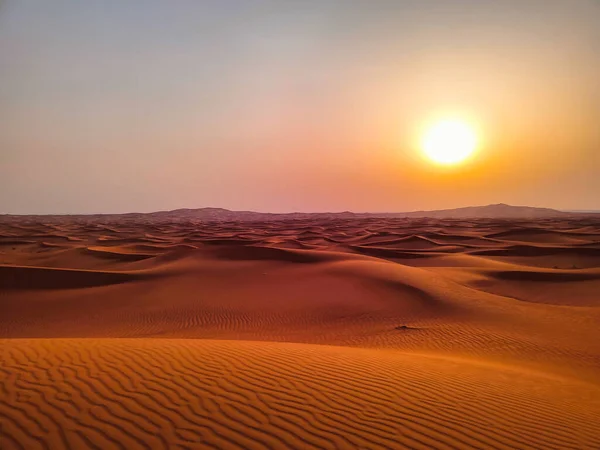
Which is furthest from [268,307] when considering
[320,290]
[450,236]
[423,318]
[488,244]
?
[450,236]

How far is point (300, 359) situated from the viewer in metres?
6.66

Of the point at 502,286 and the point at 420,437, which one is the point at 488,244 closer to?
the point at 502,286

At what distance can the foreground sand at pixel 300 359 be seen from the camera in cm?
405

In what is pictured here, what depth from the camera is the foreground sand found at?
4.05 metres

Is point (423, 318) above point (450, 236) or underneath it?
underneath

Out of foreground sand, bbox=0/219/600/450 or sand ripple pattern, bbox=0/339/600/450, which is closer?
sand ripple pattern, bbox=0/339/600/450

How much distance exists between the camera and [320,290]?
17.9 meters

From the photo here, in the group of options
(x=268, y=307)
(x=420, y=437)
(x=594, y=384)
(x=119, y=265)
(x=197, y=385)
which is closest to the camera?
(x=420, y=437)

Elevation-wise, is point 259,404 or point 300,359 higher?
point 259,404

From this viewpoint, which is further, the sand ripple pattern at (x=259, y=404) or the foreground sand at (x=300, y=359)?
the foreground sand at (x=300, y=359)

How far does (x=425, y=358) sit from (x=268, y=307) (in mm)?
8426

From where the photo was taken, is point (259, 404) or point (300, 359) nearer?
point (259, 404)

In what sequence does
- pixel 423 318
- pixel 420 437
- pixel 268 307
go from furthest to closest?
1. pixel 268 307
2. pixel 423 318
3. pixel 420 437

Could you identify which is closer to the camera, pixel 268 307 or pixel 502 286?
pixel 268 307
